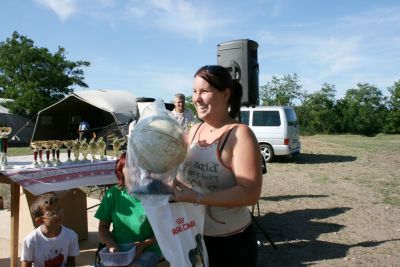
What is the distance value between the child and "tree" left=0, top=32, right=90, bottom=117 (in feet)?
97.3

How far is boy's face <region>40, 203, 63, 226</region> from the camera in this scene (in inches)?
114

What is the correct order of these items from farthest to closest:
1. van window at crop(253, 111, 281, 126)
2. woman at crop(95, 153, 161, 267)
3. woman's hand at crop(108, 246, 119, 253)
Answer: van window at crop(253, 111, 281, 126), woman at crop(95, 153, 161, 267), woman's hand at crop(108, 246, 119, 253)

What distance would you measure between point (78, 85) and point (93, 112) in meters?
15.1

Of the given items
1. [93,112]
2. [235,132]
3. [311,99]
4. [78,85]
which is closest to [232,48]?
[235,132]

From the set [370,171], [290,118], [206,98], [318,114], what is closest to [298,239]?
[206,98]

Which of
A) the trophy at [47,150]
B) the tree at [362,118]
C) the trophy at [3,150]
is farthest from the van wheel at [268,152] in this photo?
the tree at [362,118]

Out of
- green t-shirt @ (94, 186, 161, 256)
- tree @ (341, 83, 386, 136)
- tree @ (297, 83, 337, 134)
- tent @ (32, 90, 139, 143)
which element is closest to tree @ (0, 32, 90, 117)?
tent @ (32, 90, 139, 143)

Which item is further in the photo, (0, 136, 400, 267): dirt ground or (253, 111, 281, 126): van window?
(253, 111, 281, 126): van window

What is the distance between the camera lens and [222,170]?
1637 millimetres

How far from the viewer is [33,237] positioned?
2943 millimetres

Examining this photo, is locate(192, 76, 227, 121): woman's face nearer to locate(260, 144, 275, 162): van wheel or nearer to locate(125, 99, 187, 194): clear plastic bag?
locate(125, 99, 187, 194): clear plastic bag

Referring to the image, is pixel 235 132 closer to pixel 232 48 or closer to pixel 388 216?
pixel 232 48

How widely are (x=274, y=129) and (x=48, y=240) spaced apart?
9.57 meters

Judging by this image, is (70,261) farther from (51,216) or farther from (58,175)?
(58,175)
